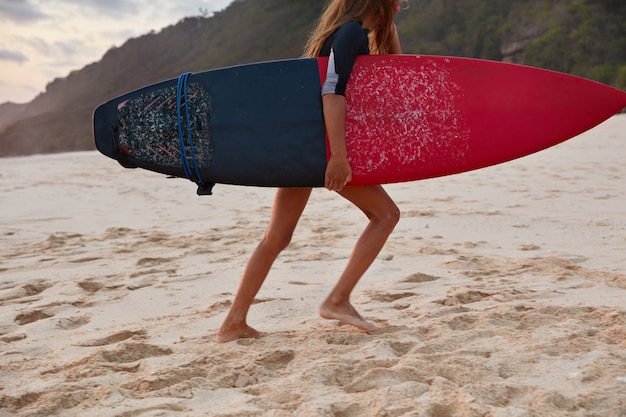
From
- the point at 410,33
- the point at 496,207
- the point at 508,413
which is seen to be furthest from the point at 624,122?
the point at 410,33

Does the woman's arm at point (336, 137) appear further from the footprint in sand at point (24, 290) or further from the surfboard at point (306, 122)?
the footprint in sand at point (24, 290)

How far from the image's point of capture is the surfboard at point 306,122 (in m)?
2.56

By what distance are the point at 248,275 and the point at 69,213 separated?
14.8 feet

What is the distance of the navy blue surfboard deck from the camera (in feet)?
8.33

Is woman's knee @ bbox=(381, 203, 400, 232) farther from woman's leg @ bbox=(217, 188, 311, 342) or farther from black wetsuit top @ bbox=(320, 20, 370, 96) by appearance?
black wetsuit top @ bbox=(320, 20, 370, 96)

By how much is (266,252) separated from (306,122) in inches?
22.0

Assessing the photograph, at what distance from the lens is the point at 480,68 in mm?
2857

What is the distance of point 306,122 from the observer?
254 cm

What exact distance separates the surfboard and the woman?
82 millimetres

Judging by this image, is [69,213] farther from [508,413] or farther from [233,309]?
[508,413]

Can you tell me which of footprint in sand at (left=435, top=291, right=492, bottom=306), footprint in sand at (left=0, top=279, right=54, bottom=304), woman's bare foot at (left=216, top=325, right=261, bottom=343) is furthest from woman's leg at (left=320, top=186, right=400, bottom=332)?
footprint in sand at (left=0, top=279, right=54, bottom=304)

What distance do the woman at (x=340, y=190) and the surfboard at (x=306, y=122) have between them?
0.27 feet

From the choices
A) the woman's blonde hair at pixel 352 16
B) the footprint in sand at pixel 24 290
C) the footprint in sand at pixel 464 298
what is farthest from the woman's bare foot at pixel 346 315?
the footprint in sand at pixel 24 290

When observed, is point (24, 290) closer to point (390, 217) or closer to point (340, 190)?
point (340, 190)
